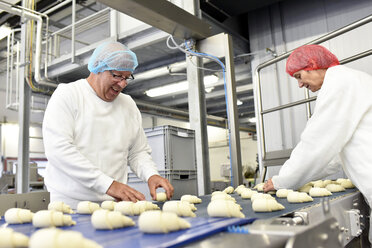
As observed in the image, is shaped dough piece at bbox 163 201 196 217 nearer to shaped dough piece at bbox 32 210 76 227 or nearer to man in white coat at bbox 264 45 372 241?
shaped dough piece at bbox 32 210 76 227

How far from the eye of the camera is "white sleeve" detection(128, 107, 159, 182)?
1.85 metres

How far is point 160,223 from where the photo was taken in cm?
64

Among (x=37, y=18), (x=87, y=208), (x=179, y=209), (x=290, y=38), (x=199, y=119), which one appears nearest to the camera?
(x=179, y=209)

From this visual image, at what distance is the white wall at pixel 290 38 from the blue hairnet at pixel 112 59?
2.78m

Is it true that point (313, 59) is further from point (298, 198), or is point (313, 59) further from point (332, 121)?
point (298, 198)

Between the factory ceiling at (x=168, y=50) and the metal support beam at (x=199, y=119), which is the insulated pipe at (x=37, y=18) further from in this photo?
the metal support beam at (x=199, y=119)

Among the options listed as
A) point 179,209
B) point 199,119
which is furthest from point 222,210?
point 199,119

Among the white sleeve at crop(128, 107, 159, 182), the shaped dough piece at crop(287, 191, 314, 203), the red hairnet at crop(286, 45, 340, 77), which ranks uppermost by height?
the red hairnet at crop(286, 45, 340, 77)

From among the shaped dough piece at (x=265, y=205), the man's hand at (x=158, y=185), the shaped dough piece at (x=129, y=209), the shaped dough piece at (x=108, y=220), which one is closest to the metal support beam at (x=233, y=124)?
the man's hand at (x=158, y=185)

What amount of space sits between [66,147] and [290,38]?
11.7 feet

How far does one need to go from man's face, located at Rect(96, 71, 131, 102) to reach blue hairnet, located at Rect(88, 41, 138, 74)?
0.03m

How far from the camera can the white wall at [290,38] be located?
3711mm

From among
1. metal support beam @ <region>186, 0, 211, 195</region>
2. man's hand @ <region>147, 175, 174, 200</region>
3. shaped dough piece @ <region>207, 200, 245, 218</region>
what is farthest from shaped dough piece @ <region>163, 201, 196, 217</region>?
metal support beam @ <region>186, 0, 211, 195</region>

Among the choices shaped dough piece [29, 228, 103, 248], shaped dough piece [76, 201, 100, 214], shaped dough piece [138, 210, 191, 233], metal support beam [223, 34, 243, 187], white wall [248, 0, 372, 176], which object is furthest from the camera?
white wall [248, 0, 372, 176]
